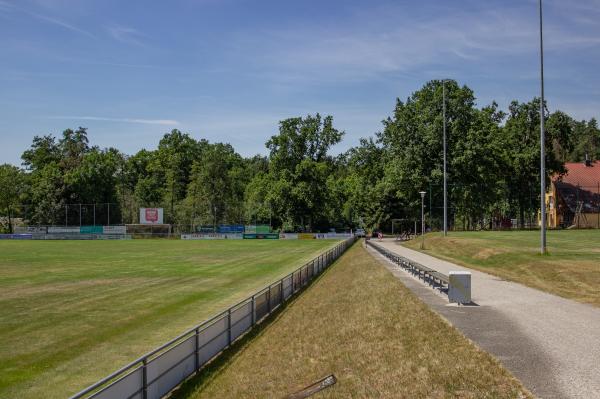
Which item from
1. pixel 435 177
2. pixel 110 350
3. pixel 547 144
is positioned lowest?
pixel 110 350

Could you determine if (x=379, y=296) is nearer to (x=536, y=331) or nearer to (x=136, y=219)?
(x=536, y=331)

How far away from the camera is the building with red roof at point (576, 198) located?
8956cm

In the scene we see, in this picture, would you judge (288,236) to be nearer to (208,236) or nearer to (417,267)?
(208,236)

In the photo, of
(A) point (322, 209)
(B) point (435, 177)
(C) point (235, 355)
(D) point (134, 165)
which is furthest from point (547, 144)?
(D) point (134, 165)

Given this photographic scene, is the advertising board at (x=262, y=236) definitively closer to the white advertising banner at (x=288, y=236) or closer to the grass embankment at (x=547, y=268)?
the white advertising banner at (x=288, y=236)

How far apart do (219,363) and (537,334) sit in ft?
27.1

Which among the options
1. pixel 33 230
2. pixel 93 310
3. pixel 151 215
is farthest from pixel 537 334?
pixel 33 230

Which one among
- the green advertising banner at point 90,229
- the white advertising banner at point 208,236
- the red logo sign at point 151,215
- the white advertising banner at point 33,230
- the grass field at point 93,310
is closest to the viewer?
the grass field at point 93,310

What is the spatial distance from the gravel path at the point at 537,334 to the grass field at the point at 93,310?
31.4 feet

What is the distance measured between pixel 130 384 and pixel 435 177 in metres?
70.8

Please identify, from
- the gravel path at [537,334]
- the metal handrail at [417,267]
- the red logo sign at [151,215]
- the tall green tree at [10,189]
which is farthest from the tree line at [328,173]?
the gravel path at [537,334]

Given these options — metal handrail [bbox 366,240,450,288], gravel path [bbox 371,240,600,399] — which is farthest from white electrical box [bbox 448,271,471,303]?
metal handrail [bbox 366,240,450,288]

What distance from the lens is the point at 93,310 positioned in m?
24.6

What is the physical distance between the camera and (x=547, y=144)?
93.8m
